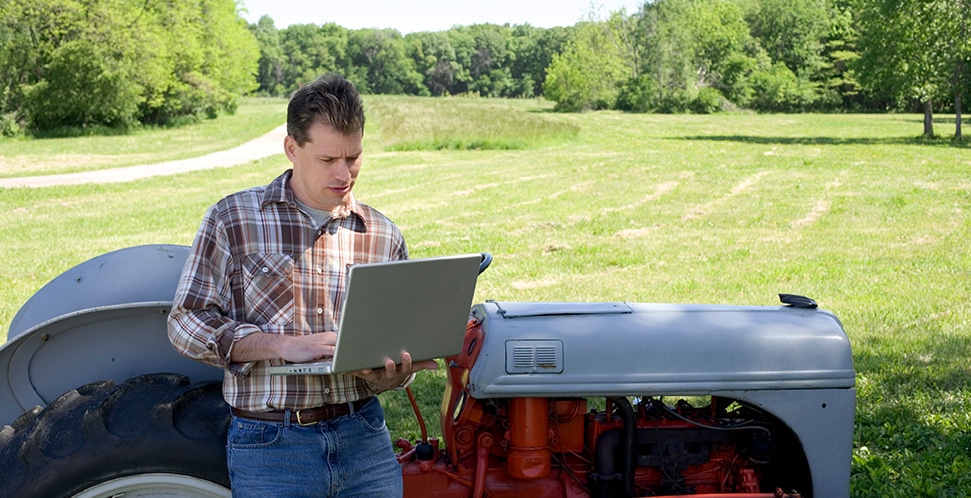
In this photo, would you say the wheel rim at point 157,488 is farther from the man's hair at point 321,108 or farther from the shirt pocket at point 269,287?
the man's hair at point 321,108

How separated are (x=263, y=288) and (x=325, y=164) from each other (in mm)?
385

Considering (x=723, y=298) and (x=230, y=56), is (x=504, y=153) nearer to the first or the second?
(x=723, y=298)

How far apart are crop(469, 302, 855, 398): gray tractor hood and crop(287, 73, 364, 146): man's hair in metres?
0.90

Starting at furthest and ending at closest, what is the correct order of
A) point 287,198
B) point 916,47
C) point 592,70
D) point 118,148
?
point 592,70 < point 118,148 < point 916,47 < point 287,198

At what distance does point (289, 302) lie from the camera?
101 inches

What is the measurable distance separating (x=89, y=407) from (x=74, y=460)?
161mm

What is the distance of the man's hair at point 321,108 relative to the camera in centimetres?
250

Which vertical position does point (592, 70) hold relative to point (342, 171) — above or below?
above

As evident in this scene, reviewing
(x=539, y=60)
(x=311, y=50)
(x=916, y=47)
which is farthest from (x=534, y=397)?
(x=311, y=50)

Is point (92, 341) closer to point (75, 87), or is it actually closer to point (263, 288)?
point (263, 288)

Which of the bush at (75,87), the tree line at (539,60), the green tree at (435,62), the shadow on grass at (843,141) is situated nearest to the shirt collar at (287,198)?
the tree line at (539,60)

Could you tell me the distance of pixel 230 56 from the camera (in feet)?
176

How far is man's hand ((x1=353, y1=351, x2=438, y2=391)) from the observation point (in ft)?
7.85

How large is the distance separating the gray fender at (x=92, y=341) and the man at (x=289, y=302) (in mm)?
520
